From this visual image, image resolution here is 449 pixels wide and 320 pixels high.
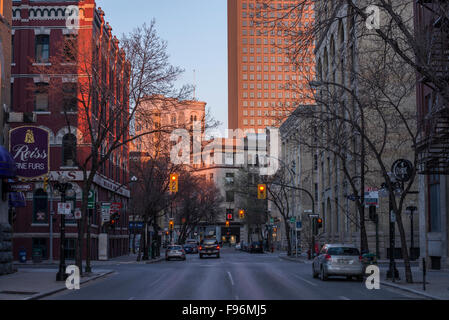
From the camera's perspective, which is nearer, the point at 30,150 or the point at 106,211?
the point at 30,150

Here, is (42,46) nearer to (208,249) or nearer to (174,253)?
(174,253)

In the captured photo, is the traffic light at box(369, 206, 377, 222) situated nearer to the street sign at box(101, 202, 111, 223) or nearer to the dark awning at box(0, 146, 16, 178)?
the dark awning at box(0, 146, 16, 178)

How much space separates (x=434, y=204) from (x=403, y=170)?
989 centimetres

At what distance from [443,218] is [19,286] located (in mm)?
21659

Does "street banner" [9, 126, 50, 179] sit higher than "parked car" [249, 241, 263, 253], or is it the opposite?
"street banner" [9, 126, 50, 179]

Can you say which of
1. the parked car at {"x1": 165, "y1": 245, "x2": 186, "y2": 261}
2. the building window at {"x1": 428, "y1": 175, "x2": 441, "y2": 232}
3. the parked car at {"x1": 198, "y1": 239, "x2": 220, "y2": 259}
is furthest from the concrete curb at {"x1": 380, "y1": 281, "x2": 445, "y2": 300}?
the parked car at {"x1": 198, "y1": 239, "x2": 220, "y2": 259}

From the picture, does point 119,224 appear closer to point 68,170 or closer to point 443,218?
point 68,170

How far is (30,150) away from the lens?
2866 centimetres

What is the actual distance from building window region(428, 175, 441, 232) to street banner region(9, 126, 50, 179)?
68.2 feet

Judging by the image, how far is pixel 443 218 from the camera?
3375 centimetres

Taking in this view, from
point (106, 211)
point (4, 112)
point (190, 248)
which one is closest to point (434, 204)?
point (4, 112)

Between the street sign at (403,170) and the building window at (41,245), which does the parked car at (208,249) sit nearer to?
the building window at (41,245)

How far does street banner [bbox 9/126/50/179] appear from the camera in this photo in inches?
1121

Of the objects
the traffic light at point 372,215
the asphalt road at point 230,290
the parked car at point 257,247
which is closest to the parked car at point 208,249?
the parked car at point 257,247
